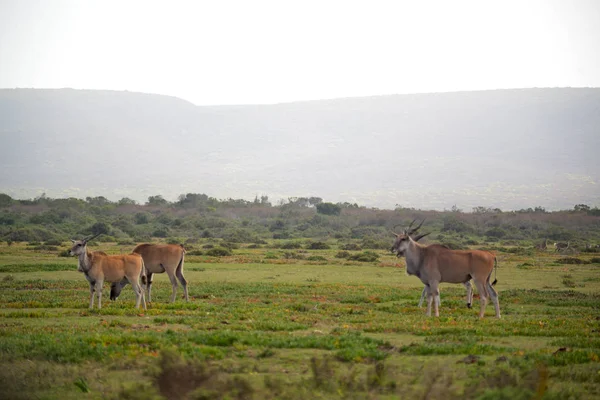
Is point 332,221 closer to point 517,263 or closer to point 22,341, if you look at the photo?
point 517,263

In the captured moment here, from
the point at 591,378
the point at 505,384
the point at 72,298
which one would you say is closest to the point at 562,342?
the point at 591,378

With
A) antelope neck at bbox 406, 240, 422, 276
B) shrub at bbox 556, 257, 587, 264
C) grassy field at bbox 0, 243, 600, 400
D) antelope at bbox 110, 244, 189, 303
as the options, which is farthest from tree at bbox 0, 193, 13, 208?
antelope neck at bbox 406, 240, 422, 276

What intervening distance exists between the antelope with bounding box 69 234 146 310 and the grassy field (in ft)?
2.32

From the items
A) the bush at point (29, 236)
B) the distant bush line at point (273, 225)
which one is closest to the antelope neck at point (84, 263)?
the distant bush line at point (273, 225)

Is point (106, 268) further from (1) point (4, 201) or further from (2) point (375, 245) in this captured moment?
(1) point (4, 201)

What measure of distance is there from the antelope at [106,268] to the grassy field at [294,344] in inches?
27.9

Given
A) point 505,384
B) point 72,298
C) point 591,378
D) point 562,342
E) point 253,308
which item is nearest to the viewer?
point 505,384

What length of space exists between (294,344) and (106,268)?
27.7 ft

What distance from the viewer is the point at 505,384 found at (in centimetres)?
948

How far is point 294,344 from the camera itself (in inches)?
524

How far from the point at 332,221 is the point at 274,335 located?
66970mm

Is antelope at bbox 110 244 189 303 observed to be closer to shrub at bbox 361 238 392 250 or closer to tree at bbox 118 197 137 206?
shrub at bbox 361 238 392 250

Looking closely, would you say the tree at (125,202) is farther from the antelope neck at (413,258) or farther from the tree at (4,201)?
the antelope neck at (413,258)

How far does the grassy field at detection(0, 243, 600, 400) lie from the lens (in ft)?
32.7
